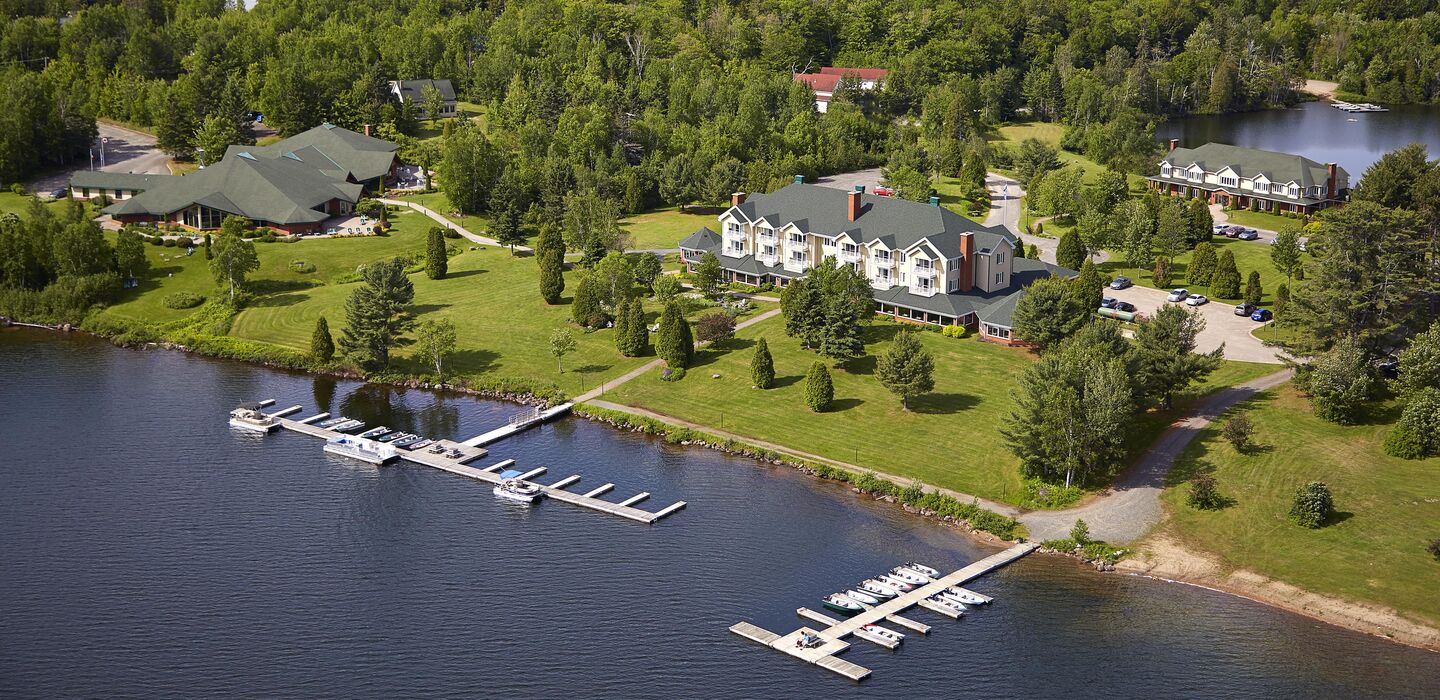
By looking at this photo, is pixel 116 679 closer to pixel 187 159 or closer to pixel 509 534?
pixel 509 534

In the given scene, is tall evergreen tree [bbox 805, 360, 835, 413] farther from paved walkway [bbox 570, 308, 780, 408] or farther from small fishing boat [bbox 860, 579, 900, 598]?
small fishing boat [bbox 860, 579, 900, 598]

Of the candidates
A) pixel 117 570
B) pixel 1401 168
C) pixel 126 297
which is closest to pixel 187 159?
pixel 126 297

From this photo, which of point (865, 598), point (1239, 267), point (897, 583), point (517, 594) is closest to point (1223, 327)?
point (1239, 267)

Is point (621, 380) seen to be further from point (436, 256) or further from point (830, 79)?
point (830, 79)

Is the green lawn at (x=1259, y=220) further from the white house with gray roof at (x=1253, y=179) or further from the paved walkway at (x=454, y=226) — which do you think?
the paved walkway at (x=454, y=226)

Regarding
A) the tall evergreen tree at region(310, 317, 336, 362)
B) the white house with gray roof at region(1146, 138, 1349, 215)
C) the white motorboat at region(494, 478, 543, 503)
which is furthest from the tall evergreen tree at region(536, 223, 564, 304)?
the white house with gray roof at region(1146, 138, 1349, 215)

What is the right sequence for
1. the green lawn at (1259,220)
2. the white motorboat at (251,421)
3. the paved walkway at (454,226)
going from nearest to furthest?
the white motorboat at (251,421)
the paved walkway at (454,226)
the green lawn at (1259,220)

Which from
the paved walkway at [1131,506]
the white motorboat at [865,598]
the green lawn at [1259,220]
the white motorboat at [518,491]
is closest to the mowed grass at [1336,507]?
the paved walkway at [1131,506]
